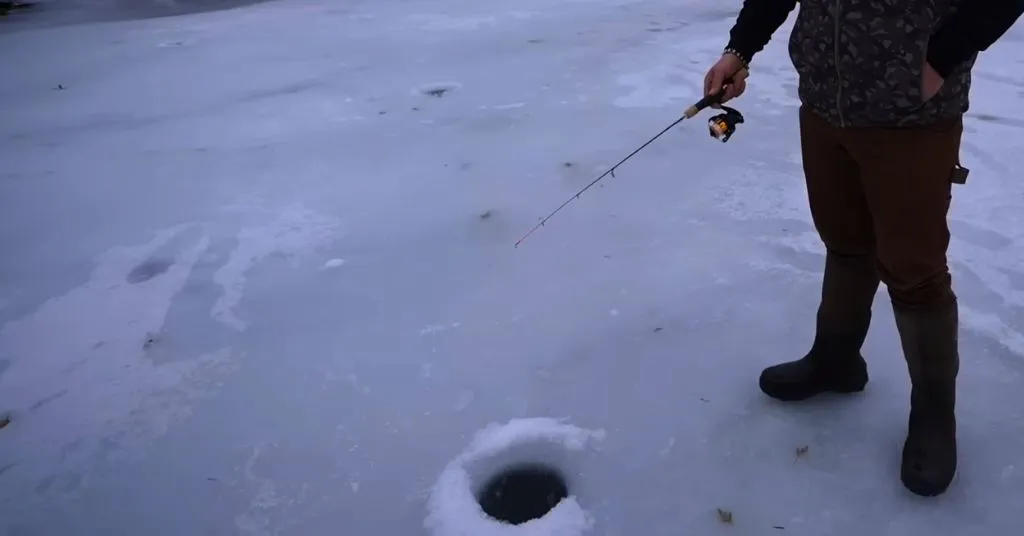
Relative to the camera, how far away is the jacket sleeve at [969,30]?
3.99ft

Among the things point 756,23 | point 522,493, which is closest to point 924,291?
point 756,23

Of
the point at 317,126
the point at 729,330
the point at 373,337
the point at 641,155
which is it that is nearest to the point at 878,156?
the point at 729,330

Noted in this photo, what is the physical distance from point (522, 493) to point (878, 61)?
1158 mm

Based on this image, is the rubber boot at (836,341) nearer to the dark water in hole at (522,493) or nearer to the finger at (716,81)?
the finger at (716,81)

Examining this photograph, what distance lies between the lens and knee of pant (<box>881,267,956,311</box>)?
1461 mm

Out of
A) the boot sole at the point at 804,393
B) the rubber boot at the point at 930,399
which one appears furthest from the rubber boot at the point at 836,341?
the rubber boot at the point at 930,399

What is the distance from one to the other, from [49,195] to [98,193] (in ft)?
0.68

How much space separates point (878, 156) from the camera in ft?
4.59

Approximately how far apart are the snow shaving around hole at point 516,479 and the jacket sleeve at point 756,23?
3.20 feet

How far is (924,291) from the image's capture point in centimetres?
146

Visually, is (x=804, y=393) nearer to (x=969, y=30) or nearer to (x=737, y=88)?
(x=737, y=88)

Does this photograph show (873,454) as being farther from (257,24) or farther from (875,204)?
(257,24)

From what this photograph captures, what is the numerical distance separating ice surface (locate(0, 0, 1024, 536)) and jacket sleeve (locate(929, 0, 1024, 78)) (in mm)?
904

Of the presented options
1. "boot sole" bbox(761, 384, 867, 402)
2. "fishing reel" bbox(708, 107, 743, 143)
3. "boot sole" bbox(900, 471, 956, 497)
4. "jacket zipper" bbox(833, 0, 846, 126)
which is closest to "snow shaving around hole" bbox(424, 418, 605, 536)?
"boot sole" bbox(761, 384, 867, 402)
